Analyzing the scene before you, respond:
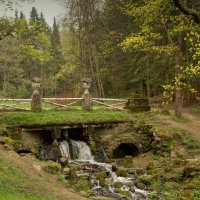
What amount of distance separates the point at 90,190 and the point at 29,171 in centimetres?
259

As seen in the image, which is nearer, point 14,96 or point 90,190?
point 90,190

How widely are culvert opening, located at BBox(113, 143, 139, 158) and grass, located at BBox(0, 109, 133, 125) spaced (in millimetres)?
1657

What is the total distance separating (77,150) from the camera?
20969 millimetres

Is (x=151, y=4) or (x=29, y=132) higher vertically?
(x=151, y=4)

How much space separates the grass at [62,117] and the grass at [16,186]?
694 cm

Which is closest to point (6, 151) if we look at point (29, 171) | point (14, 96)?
point (29, 171)

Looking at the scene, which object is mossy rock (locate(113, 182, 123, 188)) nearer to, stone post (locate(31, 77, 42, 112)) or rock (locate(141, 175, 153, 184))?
rock (locate(141, 175, 153, 184))

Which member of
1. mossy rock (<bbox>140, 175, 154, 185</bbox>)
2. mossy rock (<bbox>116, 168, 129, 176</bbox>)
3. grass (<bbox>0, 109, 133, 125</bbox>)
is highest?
grass (<bbox>0, 109, 133, 125</bbox>)

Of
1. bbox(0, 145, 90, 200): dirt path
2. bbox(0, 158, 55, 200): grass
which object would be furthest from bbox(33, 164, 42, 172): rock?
bbox(0, 158, 55, 200): grass

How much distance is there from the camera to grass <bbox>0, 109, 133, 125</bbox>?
2025 cm

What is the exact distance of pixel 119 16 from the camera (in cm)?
4166

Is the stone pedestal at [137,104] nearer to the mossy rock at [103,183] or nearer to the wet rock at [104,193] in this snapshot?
the mossy rock at [103,183]

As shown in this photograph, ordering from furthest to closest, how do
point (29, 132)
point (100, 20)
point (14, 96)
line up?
1. point (14, 96)
2. point (100, 20)
3. point (29, 132)

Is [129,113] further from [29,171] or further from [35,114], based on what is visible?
[29,171]
